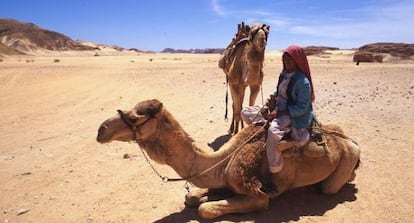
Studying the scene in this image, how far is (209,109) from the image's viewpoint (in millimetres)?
12367

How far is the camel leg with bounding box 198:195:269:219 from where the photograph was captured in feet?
15.6

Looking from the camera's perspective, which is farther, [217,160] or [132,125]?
[217,160]

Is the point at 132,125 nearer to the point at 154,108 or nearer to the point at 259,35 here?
the point at 154,108

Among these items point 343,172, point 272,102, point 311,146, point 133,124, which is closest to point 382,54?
point 343,172

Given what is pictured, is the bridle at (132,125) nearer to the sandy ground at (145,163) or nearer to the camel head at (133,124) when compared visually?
the camel head at (133,124)

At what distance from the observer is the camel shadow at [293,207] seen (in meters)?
4.96

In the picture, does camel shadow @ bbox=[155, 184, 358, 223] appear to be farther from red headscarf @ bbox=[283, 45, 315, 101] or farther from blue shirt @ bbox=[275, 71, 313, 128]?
red headscarf @ bbox=[283, 45, 315, 101]

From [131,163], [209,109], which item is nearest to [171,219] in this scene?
[131,163]

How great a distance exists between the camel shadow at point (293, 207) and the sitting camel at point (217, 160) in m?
0.11

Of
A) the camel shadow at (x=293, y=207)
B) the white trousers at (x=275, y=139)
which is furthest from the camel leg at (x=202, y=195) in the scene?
the white trousers at (x=275, y=139)

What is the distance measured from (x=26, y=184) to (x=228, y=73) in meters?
5.08

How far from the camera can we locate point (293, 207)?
5.29m

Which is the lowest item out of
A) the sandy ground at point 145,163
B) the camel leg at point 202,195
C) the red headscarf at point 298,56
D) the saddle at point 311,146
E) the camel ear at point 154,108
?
the sandy ground at point 145,163

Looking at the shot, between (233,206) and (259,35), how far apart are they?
172 inches
